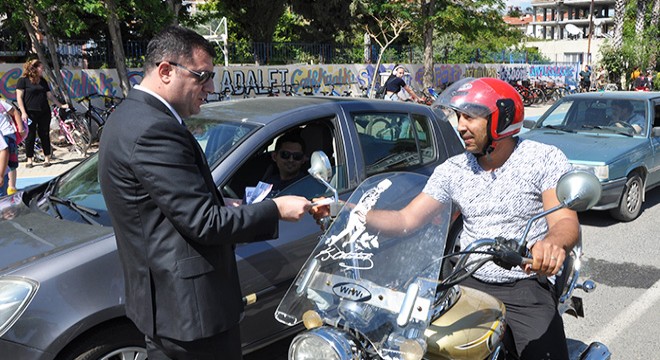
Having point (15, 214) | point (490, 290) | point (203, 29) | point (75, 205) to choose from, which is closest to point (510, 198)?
point (490, 290)

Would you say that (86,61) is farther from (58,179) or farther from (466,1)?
(466,1)

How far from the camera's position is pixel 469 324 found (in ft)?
6.98

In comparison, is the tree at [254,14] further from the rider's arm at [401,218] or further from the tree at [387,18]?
the rider's arm at [401,218]

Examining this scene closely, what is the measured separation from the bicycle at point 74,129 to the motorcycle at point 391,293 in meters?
10.4

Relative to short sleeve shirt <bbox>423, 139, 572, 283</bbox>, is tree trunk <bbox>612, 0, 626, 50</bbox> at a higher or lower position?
higher

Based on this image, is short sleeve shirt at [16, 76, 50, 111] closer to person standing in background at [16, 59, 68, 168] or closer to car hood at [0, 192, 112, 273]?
person standing in background at [16, 59, 68, 168]

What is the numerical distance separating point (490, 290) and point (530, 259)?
0.65m

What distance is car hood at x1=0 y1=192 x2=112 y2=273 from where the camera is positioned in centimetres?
295

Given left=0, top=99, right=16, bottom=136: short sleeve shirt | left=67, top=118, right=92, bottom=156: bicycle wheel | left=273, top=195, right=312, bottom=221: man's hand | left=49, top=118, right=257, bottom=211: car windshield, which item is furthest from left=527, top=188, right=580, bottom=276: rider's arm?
left=67, top=118, right=92, bottom=156: bicycle wheel

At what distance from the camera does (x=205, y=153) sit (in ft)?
11.7

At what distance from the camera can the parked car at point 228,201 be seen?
8.93 ft

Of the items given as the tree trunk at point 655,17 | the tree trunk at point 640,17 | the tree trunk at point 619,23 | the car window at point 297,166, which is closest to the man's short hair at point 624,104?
the car window at point 297,166

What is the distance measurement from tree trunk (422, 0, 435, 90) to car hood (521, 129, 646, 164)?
1471cm

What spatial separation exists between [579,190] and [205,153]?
2217 millimetres
